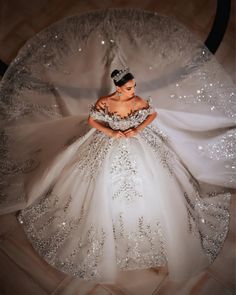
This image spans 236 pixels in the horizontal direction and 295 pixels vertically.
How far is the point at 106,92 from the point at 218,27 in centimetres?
121

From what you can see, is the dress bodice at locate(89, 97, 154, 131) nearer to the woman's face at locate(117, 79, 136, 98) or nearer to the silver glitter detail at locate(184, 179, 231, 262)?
the woman's face at locate(117, 79, 136, 98)

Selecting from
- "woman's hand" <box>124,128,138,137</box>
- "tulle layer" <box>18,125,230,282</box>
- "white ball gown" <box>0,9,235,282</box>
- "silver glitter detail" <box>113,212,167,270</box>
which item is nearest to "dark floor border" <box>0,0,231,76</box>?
"white ball gown" <box>0,9,235,282</box>

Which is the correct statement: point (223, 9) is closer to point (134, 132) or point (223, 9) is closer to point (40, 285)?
point (134, 132)

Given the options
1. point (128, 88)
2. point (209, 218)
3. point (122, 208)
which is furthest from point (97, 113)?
point (209, 218)

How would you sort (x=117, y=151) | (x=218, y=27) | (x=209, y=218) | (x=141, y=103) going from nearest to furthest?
(x=141, y=103) < (x=117, y=151) < (x=209, y=218) < (x=218, y=27)

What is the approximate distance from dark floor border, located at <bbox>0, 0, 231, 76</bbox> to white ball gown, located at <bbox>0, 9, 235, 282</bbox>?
1.87 ft

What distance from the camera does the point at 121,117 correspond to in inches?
90.1

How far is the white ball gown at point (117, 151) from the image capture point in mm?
2467

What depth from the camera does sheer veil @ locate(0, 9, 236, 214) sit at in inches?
109

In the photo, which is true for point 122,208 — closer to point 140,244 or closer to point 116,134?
point 140,244

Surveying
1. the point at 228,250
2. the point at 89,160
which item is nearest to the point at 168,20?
the point at 89,160

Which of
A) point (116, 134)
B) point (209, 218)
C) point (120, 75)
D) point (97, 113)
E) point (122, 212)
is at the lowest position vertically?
point (209, 218)

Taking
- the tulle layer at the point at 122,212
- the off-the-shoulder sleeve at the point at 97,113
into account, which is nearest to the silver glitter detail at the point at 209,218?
the tulle layer at the point at 122,212

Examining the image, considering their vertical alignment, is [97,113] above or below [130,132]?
above
